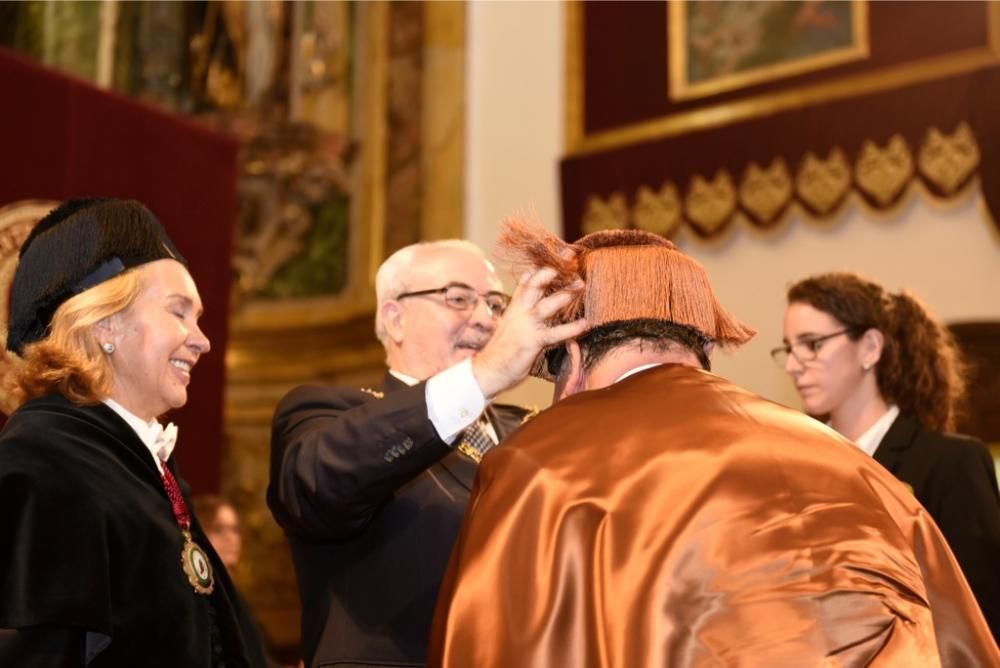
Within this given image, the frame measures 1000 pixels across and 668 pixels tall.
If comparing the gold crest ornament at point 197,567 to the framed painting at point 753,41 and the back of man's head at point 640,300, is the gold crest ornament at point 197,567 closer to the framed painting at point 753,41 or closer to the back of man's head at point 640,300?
the back of man's head at point 640,300

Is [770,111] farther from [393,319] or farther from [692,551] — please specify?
[692,551]

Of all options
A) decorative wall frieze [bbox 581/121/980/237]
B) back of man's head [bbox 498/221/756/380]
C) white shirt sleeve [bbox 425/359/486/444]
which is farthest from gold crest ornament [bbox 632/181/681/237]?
back of man's head [bbox 498/221/756/380]

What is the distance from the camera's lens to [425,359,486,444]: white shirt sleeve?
270 centimetres

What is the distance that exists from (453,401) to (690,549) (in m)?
0.89

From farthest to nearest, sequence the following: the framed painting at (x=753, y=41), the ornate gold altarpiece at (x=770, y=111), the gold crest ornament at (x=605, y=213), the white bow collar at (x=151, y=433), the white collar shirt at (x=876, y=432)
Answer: the gold crest ornament at (x=605, y=213), the framed painting at (x=753, y=41), the ornate gold altarpiece at (x=770, y=111), the white collar shirt at (x=876, y=432), the white bow collar at (x=151, y=433)

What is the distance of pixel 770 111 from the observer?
6.93 metres

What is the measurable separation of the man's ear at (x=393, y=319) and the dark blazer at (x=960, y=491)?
1503 mm

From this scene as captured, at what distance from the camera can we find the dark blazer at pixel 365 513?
2732 mm

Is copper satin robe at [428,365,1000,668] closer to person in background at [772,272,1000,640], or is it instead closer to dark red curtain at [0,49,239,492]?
person in background at [772,272,1000,640]

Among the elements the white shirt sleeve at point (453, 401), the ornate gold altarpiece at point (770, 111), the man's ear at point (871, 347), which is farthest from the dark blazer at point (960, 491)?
the ornate gold altarpiece at point (770, 111)

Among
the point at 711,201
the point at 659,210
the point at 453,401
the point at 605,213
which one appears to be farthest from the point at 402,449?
the point at 605,213

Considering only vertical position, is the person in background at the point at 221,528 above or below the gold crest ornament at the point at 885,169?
below

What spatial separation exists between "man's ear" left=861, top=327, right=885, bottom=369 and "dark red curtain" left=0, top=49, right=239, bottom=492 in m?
2.26

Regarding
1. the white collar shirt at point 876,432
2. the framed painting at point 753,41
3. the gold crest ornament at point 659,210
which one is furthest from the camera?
the gold crest ornament at point 659,210
